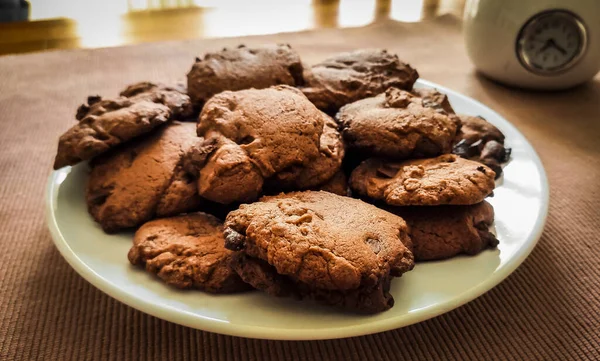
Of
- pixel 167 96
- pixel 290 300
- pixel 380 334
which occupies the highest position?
pixel 167 96

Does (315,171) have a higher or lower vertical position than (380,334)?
higher

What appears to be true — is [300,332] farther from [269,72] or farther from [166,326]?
[269,72]

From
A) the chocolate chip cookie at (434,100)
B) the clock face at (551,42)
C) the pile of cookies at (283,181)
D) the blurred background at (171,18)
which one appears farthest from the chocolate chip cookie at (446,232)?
the blurred background at (171,18)

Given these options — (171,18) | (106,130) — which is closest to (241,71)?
(106,130)

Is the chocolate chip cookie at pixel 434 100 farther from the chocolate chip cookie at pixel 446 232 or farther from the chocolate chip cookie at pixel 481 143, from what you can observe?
the chocolate chip cookie at pixel 446 232

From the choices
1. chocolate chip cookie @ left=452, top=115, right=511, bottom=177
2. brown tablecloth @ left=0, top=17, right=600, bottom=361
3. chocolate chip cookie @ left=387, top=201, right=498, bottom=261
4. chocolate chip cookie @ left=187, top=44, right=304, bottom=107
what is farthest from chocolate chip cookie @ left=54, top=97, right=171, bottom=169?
chocolate chip cookie @ left=452, top=115, right=511, bottom=177

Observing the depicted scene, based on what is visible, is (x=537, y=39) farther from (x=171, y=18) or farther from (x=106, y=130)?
(x=171, y=18)

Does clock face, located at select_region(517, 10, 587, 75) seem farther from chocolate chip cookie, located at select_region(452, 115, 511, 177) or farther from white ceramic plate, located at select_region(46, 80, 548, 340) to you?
white ceramic plate, located at select_region(46, 80, 548, 340)
